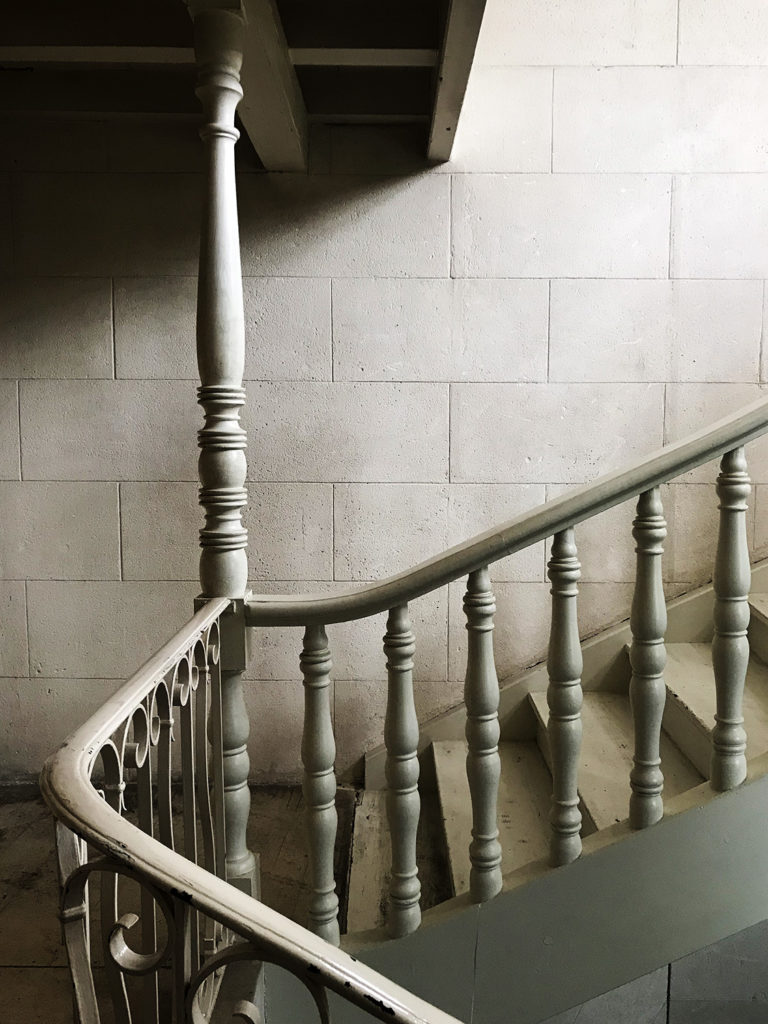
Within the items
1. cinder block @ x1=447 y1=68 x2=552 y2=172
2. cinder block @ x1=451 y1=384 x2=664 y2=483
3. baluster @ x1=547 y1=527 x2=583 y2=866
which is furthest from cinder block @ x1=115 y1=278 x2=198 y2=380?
baluster @ x1=547 y1=527 x2=583 y2=866

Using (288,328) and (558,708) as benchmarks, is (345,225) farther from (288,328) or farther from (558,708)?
(558,708)

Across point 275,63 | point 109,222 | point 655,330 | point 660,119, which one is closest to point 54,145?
point 109,222

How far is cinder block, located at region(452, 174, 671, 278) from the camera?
8.86ft

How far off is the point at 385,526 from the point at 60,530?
3.86 feet

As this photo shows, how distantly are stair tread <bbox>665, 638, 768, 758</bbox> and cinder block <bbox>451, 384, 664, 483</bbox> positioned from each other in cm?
68

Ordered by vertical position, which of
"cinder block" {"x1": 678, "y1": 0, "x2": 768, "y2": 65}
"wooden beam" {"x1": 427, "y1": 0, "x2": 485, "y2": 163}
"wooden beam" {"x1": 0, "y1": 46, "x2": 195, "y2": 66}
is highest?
"cinder block" {"x1": 678, "y1": 0, "x2": 768, "y2": 65}

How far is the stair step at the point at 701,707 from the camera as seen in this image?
6.14 ft

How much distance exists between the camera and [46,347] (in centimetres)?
279

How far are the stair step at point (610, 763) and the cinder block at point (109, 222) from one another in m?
2.05

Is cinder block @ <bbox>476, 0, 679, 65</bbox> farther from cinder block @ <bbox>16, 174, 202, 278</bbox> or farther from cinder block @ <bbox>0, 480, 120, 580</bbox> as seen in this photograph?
cinder block @ <bbox>0, 480, 120, 580</bbox>

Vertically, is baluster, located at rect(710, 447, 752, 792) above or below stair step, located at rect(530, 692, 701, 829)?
above

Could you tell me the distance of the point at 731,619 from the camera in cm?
163

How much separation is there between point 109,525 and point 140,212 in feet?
3.64

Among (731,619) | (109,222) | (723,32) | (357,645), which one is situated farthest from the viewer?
(357,645)
